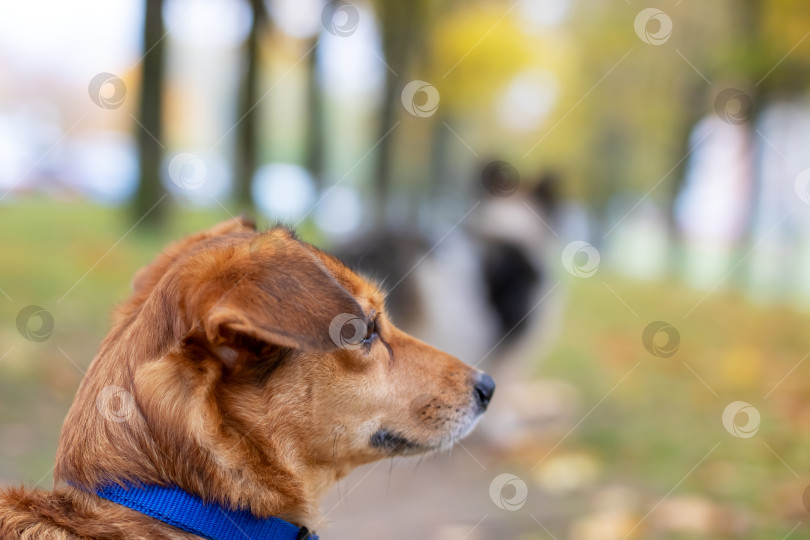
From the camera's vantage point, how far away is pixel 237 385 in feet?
7.76

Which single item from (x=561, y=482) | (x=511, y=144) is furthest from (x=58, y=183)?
(x=511, y=144)

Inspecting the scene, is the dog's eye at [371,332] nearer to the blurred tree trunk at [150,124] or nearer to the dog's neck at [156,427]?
the dog's neck at [156,427]

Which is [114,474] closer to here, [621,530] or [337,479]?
[337,479]

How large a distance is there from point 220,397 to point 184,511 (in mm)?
380

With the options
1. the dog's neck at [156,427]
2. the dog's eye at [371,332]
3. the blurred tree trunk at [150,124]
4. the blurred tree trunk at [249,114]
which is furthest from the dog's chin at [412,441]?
the blurred tree trunk at [249,114]

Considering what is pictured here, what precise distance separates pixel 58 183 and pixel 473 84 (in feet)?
36.4

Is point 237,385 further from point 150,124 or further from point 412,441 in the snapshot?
point 150,124

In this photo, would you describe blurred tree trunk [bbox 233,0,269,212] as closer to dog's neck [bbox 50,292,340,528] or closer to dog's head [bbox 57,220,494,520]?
dog's head [bbox 57,220,494,520]

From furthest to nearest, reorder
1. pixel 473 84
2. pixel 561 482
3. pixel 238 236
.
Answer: pixel 473 84
pixel 561 482
pixel 238 236

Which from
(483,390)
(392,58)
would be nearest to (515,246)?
(483,390)

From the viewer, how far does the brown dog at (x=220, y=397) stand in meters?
2.09

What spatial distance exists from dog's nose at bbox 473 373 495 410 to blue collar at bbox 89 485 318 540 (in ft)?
3.69

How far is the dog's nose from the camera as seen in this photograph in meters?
2.99

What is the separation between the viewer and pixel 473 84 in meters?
18.6
